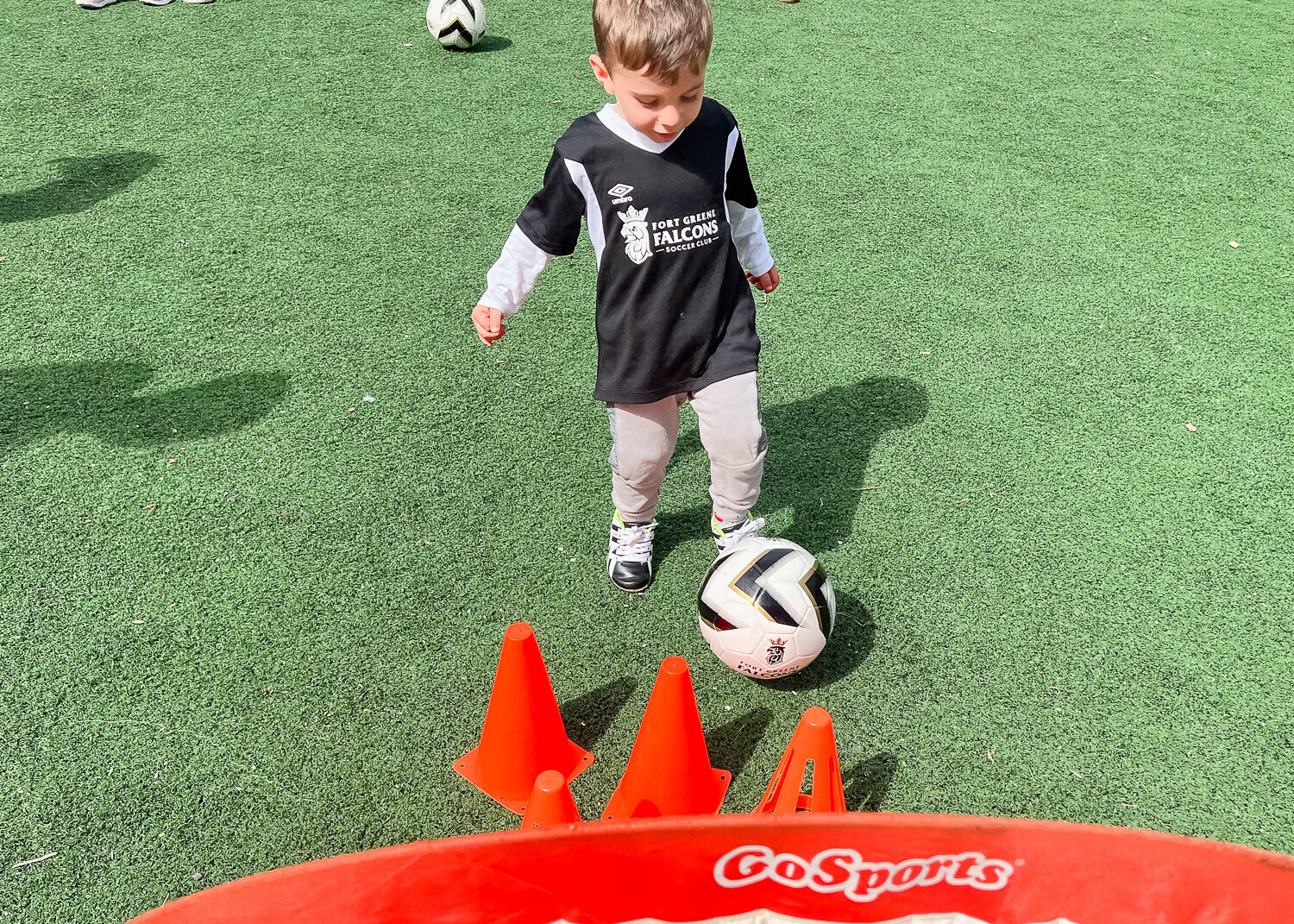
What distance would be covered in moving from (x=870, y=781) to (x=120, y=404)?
3.02 m

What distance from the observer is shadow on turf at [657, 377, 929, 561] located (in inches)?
141

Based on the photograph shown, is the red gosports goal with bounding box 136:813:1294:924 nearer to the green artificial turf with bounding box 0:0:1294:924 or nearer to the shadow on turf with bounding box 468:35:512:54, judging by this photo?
the green artificial turf with bounding box 0:0:1294:924

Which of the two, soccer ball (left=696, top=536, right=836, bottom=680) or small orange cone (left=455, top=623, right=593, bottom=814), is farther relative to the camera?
soccer ball (left=696, top=536, right=836, bottom=680)

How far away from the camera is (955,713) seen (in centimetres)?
296

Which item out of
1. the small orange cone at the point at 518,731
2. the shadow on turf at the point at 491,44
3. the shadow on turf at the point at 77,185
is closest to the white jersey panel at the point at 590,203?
the small orange cone at the point at 518,731

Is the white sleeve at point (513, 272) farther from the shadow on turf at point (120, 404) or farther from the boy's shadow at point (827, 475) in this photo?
the shadow on turf at point (120, 404)

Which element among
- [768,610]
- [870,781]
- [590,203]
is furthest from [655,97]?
[870,781]

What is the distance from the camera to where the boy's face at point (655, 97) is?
8.15 feet

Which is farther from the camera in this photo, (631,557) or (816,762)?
(631,557)

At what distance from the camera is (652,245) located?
109 inches

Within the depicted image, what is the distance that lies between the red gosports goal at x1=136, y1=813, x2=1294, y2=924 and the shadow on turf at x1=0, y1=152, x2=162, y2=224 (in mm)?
4695

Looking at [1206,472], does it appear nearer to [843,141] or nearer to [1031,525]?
[1031,525]

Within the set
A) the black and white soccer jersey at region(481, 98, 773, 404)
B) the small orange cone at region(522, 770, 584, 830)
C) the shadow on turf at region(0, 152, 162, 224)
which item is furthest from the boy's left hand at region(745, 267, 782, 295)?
the shadow on turf at region(0, 152, 162, 224)

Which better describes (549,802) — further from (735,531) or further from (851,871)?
(735,531)
